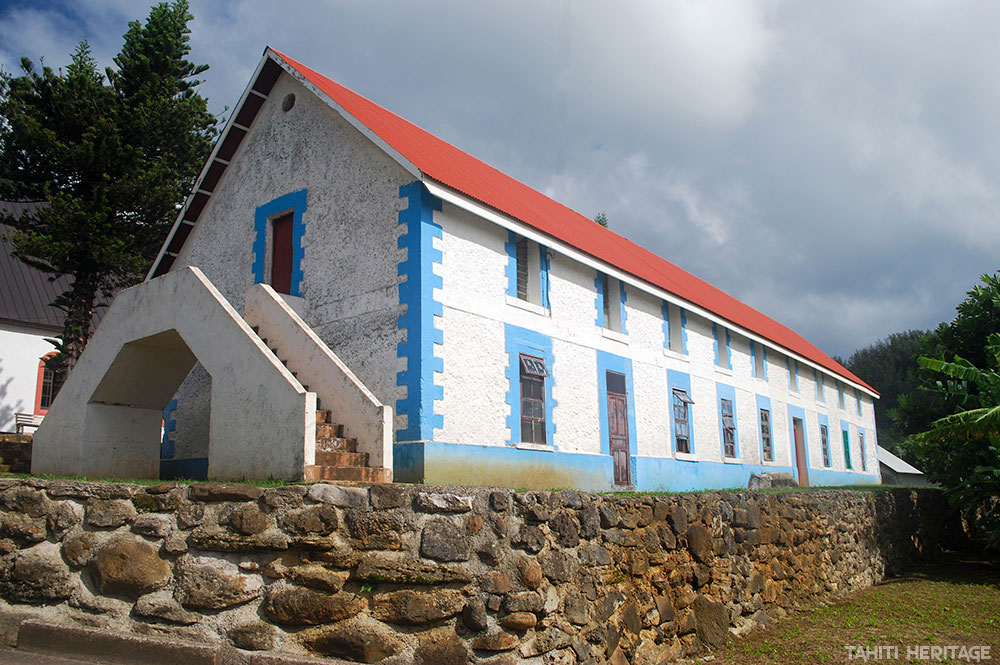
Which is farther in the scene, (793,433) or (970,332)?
(793,433)

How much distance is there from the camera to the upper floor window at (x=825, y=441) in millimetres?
26484

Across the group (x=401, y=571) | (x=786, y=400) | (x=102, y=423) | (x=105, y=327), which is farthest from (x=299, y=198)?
(x=786, y=400)

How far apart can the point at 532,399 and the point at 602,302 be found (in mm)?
3465

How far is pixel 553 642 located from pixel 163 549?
3405 mm

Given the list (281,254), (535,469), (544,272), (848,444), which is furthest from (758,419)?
(281,254)

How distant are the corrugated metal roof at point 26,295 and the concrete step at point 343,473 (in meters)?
18.1

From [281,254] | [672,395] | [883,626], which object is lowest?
[883,626]

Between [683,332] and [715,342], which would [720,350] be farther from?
[683,332]

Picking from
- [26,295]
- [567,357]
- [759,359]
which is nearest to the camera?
[567,357]

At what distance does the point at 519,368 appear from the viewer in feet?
41.8

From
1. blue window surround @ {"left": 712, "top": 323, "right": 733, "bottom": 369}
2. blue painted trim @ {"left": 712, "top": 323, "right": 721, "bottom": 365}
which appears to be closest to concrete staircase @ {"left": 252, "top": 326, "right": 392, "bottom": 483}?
blue painted trim @ {"left": 712, "top": 323, "right": 721, "bottom": 365}

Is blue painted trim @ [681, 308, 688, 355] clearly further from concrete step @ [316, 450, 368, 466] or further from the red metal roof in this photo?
concrete step @ [316, 450, 368, 466]

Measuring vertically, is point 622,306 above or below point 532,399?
above

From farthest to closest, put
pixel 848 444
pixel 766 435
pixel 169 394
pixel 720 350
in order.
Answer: pixel 848 444 → pixel 766 435 → pixel 720 350 → pixel 169 394
